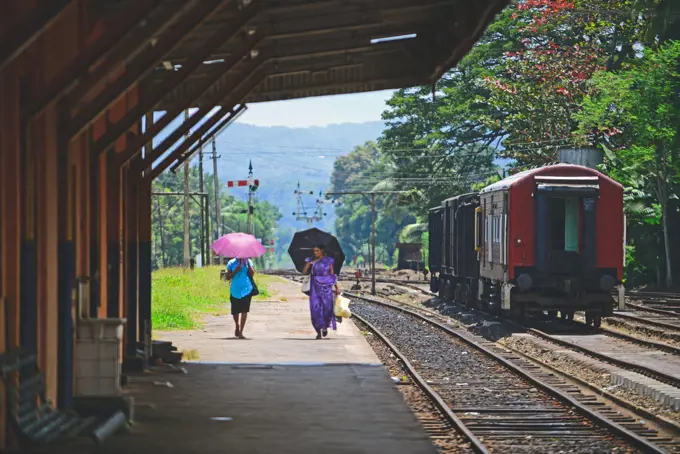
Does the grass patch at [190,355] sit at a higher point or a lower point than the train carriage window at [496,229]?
lower

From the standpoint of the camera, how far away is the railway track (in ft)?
37.0

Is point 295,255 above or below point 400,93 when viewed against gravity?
below

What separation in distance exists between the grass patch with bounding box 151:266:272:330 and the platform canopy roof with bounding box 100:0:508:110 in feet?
21.7

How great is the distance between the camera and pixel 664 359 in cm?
1839

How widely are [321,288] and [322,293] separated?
0.11 meters

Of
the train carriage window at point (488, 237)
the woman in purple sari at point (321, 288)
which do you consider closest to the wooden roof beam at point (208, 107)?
the woman in purple sari at point (321, 288)

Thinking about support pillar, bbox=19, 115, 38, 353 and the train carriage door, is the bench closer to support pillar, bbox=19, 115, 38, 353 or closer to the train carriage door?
support pillar, bbox=19, 115, 38, 353

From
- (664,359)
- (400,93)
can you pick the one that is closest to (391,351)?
(664,359)

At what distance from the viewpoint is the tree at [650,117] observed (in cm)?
3844

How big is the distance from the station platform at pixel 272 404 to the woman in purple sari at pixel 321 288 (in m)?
0.61

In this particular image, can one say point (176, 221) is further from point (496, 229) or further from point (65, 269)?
point (65, 269)

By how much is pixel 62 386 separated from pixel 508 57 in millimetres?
47798

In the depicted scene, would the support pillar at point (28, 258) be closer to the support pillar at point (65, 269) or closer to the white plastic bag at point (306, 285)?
the support pillar at point (65, 269)

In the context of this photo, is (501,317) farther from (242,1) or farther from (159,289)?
(242,1)
